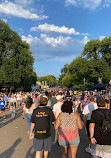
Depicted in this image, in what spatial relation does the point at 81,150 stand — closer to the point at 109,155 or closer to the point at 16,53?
the point at 109,155

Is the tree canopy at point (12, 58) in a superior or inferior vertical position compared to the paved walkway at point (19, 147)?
superior

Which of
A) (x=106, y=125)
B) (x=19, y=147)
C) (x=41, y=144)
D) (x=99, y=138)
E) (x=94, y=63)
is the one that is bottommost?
(x=19, y=147)

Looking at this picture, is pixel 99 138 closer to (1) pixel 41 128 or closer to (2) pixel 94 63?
(1) pixel 41 128

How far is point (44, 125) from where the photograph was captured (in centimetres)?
318

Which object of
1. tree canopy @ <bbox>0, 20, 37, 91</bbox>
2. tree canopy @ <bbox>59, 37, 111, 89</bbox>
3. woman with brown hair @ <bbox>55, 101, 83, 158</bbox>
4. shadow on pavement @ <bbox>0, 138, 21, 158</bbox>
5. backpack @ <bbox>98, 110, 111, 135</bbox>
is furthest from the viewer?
tree canopy @ <bbox>59, 37, 111, 89</bbox>

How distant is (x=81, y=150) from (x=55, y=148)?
2.65 ft

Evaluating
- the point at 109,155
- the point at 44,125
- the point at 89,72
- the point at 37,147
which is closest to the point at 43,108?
the point at 44,125

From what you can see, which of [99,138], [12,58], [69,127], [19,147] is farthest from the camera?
[12,58]

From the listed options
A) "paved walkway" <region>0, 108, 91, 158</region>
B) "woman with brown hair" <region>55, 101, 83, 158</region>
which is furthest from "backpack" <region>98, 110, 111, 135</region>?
"paved walkway" <region>0, 108, 91, 158</region>

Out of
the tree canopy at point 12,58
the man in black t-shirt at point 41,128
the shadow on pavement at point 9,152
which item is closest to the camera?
the man in black t-shirt at point 41,128

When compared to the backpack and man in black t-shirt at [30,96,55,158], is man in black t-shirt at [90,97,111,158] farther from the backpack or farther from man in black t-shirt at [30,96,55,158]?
man in black t-shirt at [30,96,55,158]

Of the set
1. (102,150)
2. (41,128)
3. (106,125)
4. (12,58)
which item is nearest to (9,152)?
(41,128)

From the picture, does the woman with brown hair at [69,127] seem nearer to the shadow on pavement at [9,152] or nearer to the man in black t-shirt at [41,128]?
the man in black t-shirt at [41,128]

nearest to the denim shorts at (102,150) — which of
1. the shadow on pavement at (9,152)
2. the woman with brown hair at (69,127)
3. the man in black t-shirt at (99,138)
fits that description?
the man in black t-shirt at (99,138)
